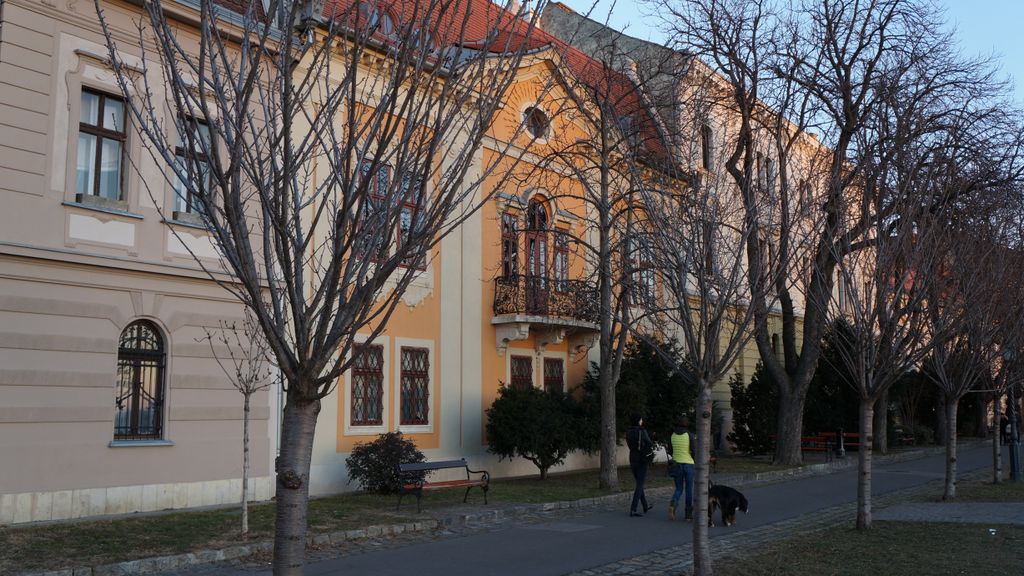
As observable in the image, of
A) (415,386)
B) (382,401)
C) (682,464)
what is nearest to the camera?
(682,464)

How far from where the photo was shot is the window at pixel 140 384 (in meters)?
15.5

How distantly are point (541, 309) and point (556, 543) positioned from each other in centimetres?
1106

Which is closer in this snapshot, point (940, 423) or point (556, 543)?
point (556, 543)

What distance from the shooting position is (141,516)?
1443cm

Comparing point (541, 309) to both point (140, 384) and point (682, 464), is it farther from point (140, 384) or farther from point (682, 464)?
point (140, 384)

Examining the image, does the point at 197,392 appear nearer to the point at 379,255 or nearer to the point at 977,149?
the point at 379,255

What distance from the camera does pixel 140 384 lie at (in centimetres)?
1582

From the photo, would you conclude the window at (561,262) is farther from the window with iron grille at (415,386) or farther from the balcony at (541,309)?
the window with iron grille at (415,386)

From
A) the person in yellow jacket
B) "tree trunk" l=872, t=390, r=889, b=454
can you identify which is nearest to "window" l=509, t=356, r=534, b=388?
the person in yellow jacket

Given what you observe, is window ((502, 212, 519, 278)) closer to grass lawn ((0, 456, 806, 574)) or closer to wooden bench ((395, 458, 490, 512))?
grass lawn ((0, 456, 806, 574))

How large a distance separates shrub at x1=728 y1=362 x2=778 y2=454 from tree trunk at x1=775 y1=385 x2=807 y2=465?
3884 millimetres

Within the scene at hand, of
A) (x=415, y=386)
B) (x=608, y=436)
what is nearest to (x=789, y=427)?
(x=608, y=436)

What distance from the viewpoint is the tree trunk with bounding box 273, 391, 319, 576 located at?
4875mm

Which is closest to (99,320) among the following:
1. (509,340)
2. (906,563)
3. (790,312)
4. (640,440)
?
(640,440)
